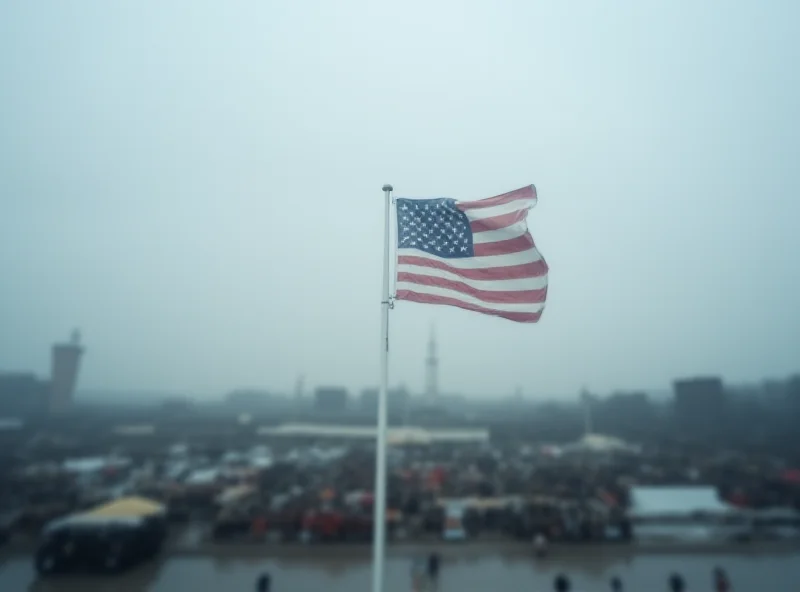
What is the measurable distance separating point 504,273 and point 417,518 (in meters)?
8.64

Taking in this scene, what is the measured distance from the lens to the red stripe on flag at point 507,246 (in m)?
3.67

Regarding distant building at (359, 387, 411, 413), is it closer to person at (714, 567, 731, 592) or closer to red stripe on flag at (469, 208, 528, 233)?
person at (714, 567, 731, 592)

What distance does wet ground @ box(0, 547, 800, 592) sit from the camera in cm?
770

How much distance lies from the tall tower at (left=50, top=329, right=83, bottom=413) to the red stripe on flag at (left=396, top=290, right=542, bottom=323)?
1675 centimetres

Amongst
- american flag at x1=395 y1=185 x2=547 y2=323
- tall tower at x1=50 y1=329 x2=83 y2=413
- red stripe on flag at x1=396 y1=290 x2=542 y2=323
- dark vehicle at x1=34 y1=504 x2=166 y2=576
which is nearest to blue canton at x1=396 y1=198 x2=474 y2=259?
american flag at x1=395 y1=185 x2=547 y2=323

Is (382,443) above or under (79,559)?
above

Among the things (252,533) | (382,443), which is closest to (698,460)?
(252,533)

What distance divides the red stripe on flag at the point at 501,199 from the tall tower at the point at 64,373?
55.7ft

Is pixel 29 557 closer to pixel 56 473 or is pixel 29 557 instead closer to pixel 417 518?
pixel 56 473

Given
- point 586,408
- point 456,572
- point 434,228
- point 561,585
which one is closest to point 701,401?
point 586,408

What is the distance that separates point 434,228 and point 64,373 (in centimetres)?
1834

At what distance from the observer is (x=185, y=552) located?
355 inches

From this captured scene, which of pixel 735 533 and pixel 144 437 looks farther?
pixel 144 437

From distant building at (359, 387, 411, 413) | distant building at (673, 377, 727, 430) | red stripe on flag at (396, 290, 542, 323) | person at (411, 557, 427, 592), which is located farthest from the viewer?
distant building at (359, 387, 411, 413)
